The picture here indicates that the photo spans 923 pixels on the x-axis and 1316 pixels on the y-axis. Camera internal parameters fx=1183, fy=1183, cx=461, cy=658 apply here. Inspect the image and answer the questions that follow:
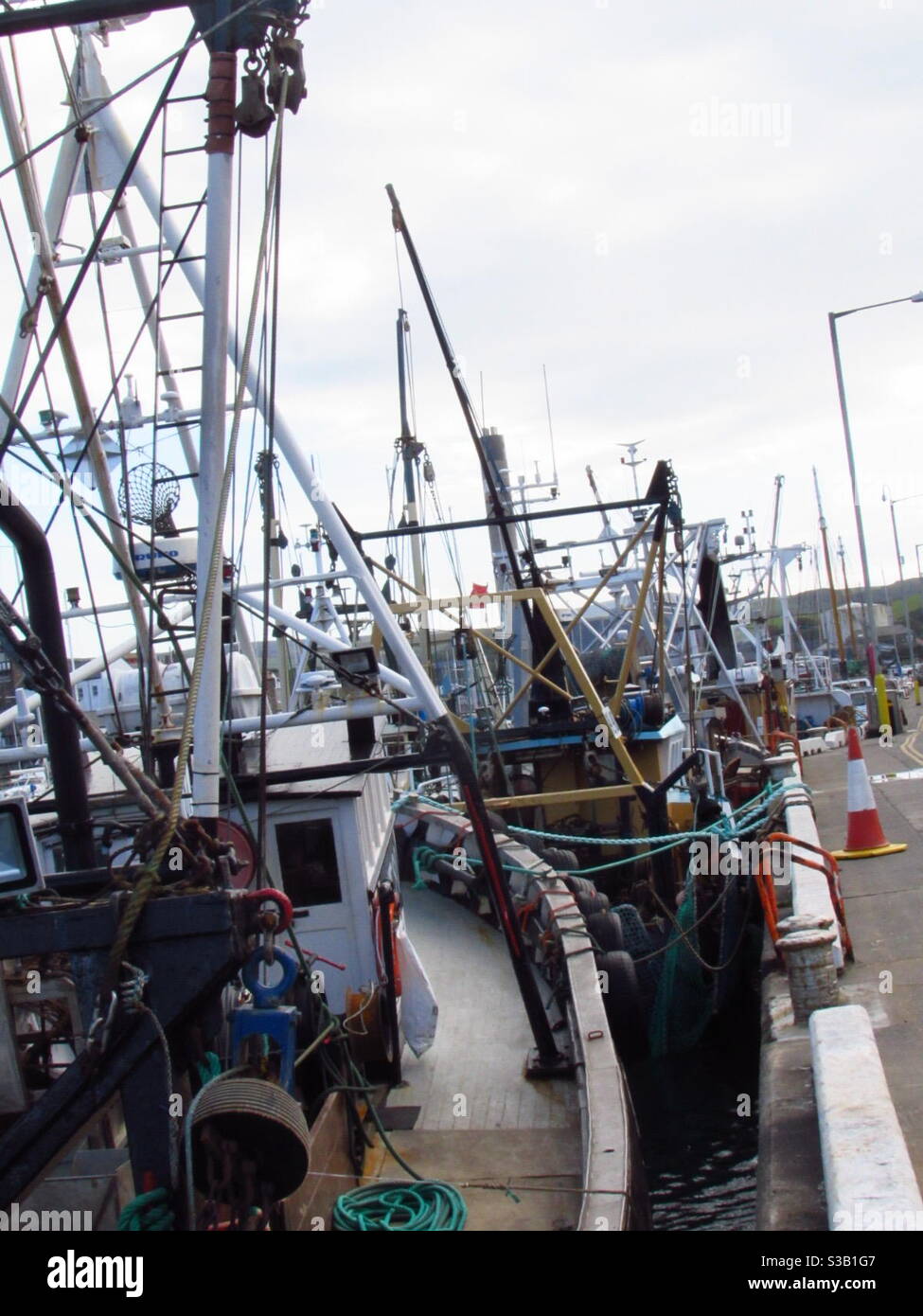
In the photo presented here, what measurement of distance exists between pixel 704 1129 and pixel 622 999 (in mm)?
1607

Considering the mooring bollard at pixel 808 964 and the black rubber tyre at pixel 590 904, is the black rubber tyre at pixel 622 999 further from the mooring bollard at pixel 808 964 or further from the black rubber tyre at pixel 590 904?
the mooring bollard at pixel 808 964

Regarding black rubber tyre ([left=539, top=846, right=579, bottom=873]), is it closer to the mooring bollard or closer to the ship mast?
the mooring bollard

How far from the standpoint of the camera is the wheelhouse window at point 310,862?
8.30 meters

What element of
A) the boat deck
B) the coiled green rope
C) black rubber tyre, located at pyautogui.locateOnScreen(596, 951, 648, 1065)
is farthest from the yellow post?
the coiled green rope

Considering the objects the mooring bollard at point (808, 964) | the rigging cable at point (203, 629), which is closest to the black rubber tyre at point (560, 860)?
the mooring bollard at point (808, 964)

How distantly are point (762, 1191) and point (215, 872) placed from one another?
9.31ft

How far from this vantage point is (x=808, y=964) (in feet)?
21.6

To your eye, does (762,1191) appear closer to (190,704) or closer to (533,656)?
(190,704)

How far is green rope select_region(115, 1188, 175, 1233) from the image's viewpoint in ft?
12.4

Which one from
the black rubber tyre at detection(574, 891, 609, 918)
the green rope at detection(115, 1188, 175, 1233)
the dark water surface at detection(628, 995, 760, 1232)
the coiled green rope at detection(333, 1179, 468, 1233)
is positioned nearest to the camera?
the green rope at detection(115, 1188, 175, 1233)

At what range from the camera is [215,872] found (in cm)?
397

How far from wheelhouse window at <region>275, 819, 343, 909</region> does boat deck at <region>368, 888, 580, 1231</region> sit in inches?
57.4

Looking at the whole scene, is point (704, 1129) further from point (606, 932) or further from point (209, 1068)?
point (209, 1068)

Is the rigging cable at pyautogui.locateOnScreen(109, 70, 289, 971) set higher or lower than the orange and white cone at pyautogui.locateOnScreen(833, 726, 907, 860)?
higher
